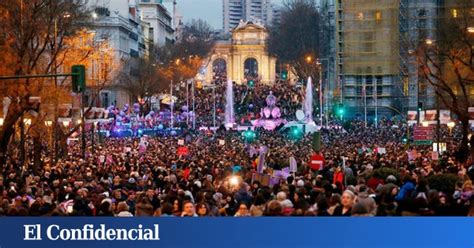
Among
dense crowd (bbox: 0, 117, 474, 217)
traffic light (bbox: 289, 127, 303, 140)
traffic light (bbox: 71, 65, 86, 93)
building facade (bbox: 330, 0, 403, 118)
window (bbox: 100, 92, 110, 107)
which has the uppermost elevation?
building facade (bbox: 330, 0, 403, 118)

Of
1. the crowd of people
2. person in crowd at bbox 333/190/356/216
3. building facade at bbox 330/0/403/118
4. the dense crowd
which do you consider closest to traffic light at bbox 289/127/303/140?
building facade at bbox 330/0/403/118

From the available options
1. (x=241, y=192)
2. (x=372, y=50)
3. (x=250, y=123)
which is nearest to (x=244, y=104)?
(x=250, y=123)

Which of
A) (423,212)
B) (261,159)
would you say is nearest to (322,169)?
(261,159)

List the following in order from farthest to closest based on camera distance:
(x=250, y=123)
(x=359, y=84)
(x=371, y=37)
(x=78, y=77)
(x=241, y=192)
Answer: (x=250, y=123) < (x=359, y=84) < (x=371, y=37) < (x=78, y=77) < (x=241, y=192)

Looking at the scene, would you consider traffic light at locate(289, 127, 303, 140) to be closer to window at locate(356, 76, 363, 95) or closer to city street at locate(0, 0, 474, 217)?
city street at locate(0, 0, 474, 217)

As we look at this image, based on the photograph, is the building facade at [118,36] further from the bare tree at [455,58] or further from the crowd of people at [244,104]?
the bare tree at [455,58]

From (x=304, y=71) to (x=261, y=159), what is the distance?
96380mm

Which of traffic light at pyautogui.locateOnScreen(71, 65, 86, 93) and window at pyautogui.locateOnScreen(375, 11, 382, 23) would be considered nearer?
traffic light at pyautogui.locateOnScreen(71, 65, 86, 93)

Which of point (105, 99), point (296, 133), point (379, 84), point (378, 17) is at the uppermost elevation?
point (378, 17)

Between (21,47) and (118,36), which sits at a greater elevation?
(118,36)

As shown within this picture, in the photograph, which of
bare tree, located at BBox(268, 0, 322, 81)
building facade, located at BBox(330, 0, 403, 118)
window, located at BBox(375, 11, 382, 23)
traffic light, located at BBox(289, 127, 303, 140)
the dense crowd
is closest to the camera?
the dense crowd

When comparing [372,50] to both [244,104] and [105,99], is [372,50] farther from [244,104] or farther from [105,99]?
[105,99]

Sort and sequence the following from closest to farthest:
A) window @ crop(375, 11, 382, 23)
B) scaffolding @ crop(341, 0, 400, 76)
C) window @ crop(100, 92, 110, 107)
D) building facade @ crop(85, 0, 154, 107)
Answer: scaffolding @ crop(341, 0, 400, 76), window @ crop(375, 11, 382, 23), building facade @ crop(85, 0, 154, 107), window @ crop(100, 92, 110, 107)

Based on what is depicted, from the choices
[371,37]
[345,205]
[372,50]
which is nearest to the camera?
[345,205]
